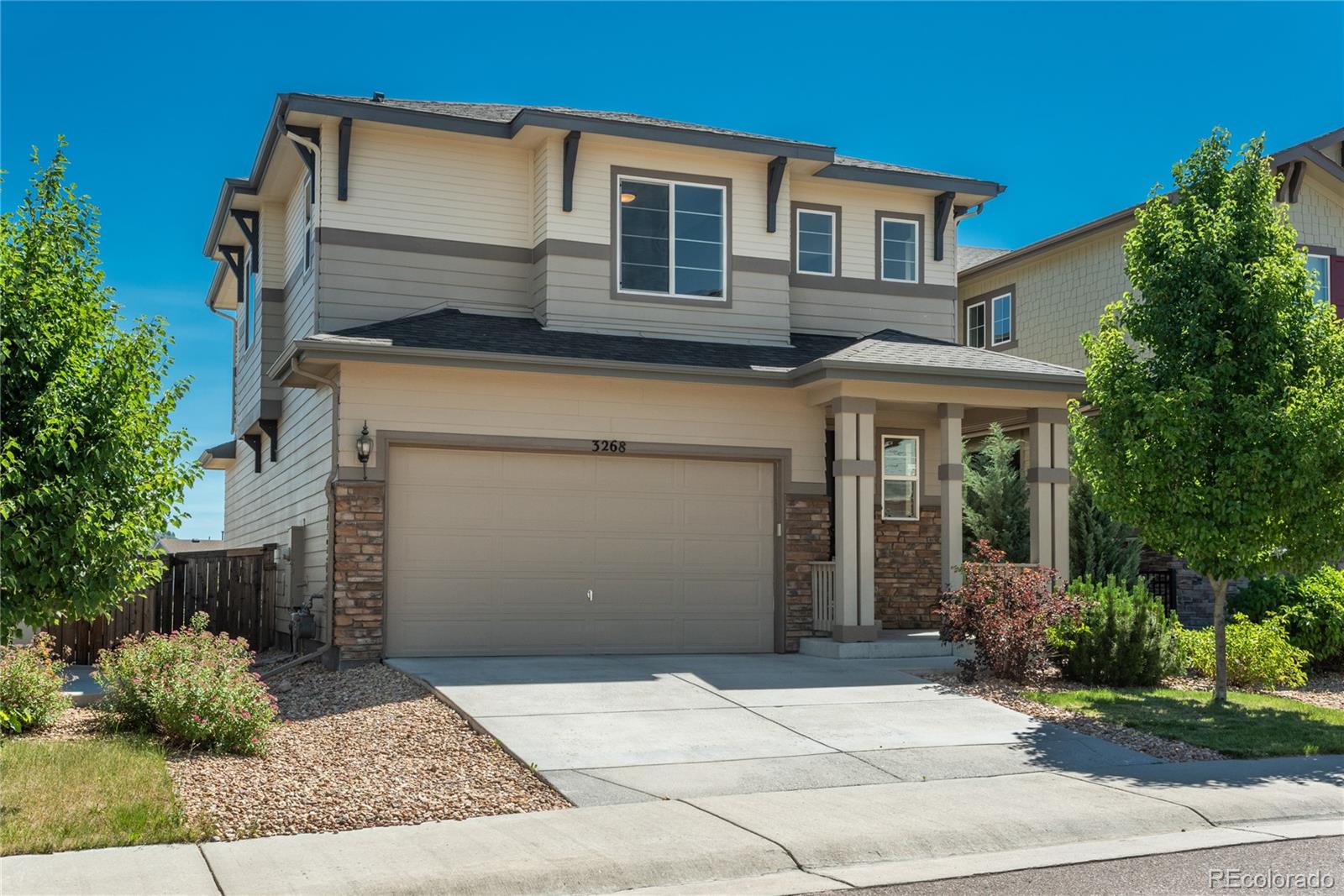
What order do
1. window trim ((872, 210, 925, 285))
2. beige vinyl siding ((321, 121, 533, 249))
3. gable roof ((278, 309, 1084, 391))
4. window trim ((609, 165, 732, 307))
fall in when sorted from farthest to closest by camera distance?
1. window trim ((872, 210, 925, 285))
2. window trim ((609, 165, 732, 307))
3. beige vinyl siding ((321, 121, 533, 249))
4. gable roof ((278, 309, 1084, 391))

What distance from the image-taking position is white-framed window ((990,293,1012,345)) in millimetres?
26266

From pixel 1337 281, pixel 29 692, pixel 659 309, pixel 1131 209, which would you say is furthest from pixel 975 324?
pixel 29 692

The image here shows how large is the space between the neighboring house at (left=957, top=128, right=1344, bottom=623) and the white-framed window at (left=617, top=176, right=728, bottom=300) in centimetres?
747

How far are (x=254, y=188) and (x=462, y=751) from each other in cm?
1140

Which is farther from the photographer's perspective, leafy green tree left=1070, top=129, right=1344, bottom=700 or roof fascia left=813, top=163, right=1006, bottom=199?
roof fascia left=813, top=163, right=1006, bottom=199

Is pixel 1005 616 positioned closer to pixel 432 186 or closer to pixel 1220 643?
pixel 1220 643

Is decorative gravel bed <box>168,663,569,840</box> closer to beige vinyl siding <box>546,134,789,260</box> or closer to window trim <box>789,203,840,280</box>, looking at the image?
beige vinyl siding <box>546,134,789,260</box>

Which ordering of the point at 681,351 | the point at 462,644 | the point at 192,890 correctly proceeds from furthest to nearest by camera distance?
the point at 681,351
the point at 462,644
the point at 192,890

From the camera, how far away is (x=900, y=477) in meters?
18.4

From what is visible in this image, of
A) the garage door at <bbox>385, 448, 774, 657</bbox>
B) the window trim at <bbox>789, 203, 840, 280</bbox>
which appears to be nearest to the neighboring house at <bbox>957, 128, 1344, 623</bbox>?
the window trim at <bbox>789, 203, 840, 280</bbox>

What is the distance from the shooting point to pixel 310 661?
14312 mm

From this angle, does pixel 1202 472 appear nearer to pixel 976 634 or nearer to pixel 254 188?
pixel 976 634

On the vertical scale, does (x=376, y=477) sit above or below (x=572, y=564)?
above

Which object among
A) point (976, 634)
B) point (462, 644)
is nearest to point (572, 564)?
point (462, 644)
